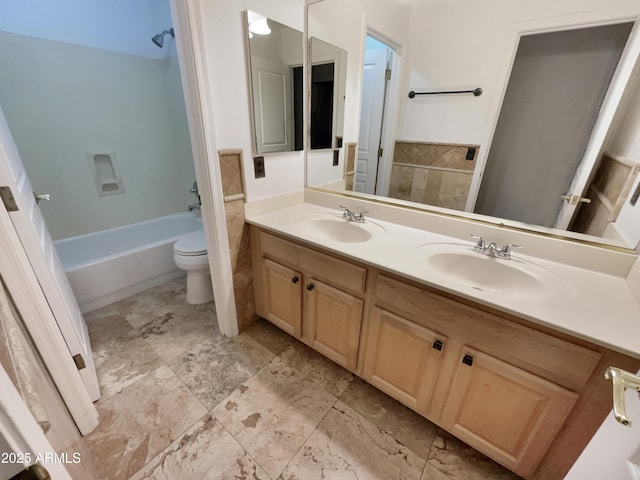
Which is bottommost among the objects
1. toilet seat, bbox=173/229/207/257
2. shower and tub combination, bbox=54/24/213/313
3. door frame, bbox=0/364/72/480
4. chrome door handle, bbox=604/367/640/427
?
shower and tub combination, bbox=54/24/213/313

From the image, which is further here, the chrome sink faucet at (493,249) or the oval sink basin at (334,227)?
the oval sink basin at (334,227)

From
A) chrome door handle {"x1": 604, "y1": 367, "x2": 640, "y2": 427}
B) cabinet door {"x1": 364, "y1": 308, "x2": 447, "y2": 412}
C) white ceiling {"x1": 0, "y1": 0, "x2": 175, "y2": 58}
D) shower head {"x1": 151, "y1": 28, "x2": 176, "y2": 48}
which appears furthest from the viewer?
shower head {"x1": 151, "y1": 28, "x2": 176, "y2": 48}

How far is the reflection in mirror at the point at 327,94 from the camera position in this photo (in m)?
1.61

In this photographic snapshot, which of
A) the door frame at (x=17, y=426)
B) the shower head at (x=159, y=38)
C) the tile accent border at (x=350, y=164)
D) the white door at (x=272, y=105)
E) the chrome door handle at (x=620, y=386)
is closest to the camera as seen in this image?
the door frame at (x=17, y=426)

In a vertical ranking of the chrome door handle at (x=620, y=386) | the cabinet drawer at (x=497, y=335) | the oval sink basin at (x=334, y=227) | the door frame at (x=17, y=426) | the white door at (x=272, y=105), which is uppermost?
the white door at (x=272, y=105)

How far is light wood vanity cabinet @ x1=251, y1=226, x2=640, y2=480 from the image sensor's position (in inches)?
32.5

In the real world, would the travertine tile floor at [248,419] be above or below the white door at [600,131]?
below

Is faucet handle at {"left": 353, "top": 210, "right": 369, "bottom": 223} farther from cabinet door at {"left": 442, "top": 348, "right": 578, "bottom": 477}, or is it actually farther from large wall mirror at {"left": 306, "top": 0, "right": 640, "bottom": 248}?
cabinet door at {"left": 442, "top": 348, "right": 578, "bottom": 477}

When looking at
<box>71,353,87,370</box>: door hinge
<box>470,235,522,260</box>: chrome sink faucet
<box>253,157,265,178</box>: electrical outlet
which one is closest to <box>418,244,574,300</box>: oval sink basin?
<box>470,235,522,260</box>: chrome sink faucet

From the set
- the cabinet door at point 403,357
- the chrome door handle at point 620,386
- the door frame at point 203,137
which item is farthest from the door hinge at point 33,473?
the door frame at point 203,137

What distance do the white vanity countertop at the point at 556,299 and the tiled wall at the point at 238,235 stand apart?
0.24 m

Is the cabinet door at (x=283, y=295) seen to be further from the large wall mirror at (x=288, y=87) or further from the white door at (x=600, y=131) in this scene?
the white door at (x=600, y=131)

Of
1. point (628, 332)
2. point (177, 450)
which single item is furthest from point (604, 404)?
point (177, 450)

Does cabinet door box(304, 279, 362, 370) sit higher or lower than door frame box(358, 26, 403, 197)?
lower
